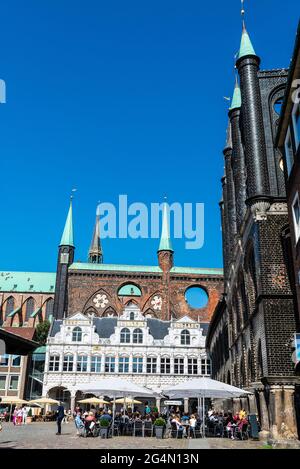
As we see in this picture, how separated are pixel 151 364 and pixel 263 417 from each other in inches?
1543

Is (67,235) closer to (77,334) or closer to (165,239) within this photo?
(165,239)

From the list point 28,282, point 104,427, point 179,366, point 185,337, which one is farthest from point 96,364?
point 28,282

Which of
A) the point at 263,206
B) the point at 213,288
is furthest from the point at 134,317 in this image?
the point at 263,206

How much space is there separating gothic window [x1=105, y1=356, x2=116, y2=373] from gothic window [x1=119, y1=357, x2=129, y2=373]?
2.70 ft

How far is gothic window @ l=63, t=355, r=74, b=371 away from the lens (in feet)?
189

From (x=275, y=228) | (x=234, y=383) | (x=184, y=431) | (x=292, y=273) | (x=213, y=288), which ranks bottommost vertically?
(x=184, y=431)

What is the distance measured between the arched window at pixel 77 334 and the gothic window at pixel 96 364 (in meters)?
3.06

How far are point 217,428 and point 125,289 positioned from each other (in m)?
63.6

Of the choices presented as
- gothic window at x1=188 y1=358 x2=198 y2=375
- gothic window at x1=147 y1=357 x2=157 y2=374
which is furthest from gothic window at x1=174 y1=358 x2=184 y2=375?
gothic window at x1=147 y1=357 x2=157 y2=374

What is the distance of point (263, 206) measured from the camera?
76.1ft

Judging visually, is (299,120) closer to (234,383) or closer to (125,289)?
(234,383)

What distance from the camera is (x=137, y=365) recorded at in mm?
58688

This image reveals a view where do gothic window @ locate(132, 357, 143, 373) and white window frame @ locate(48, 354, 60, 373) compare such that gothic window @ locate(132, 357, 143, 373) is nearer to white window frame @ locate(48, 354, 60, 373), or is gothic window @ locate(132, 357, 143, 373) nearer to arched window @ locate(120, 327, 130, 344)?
arched window @ locate(120, 327, 130, 344)

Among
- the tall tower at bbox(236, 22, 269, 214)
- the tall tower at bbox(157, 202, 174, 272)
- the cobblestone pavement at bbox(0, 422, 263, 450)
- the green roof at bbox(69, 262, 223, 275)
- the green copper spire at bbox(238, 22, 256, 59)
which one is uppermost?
the tall tower at bbox(157, 202, 174, 272)
